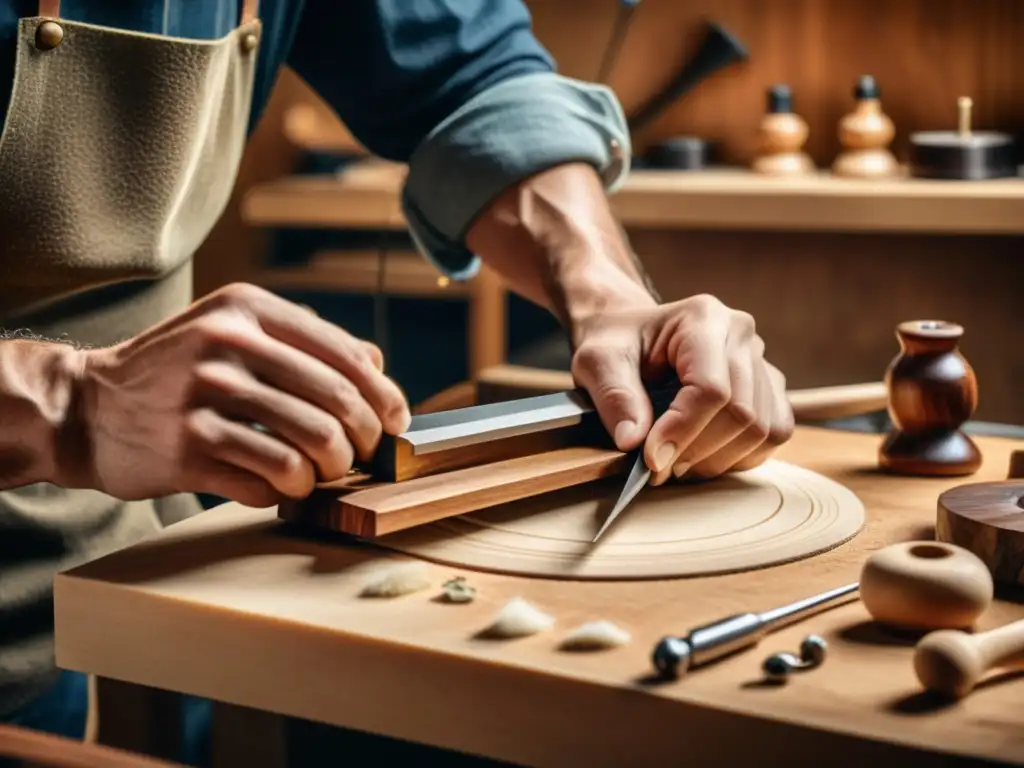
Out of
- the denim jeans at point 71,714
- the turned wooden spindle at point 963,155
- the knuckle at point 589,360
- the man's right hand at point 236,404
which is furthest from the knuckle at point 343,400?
the turned wooden spindle at point 963,155

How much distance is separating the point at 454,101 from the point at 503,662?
821mm

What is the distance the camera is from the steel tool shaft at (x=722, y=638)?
66cm

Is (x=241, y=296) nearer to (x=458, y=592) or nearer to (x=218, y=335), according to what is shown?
(x=218, y=335)

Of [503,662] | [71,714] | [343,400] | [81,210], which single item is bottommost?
[71,714]

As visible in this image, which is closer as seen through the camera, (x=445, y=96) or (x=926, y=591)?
(x=926, y=591)

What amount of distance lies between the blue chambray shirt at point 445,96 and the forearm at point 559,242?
0.02 metres

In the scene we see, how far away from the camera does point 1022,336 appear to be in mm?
2668

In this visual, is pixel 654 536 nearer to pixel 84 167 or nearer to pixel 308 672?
pixel 308 672

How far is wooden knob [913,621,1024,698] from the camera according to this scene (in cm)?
64

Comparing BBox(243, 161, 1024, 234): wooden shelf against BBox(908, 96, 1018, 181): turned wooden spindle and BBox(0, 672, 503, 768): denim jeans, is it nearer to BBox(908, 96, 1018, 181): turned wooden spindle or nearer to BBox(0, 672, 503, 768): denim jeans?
BBox(908, 96, 1018, 181): turned wooden spindle

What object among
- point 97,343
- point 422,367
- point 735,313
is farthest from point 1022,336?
point 97,343

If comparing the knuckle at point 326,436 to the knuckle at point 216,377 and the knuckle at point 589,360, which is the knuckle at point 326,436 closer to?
the knuckle at point 216,377

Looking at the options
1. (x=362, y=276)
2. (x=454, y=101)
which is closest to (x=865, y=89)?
(x=362, y=276)

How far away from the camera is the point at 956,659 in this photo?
0.64 metres
